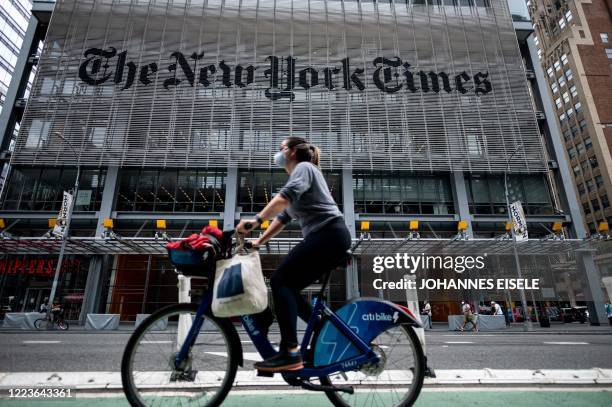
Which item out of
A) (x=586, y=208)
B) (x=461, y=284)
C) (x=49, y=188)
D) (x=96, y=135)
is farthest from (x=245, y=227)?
(x=586, y=208)

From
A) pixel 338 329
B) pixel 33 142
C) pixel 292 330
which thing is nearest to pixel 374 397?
pixel 338 329

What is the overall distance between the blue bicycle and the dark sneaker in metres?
0.05

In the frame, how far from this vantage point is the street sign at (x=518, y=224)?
19312mm

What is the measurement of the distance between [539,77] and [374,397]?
1316 inches

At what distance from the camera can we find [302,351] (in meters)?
2.34

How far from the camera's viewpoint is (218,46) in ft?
76.2

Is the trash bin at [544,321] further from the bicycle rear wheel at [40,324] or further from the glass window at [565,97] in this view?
the glass window at [565,97]

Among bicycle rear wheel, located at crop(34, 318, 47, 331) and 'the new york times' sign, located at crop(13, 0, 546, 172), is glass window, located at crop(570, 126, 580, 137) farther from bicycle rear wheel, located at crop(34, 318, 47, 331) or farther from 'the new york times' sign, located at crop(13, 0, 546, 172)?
bicycle rear wheel, located at crop(34, 318, 47, 331)

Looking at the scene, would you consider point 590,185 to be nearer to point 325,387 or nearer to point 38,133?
point 325,387

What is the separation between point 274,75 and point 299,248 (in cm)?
2260

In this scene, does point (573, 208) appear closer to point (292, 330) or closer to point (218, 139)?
point (218, 139)

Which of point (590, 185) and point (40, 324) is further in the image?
point (590, 185)
